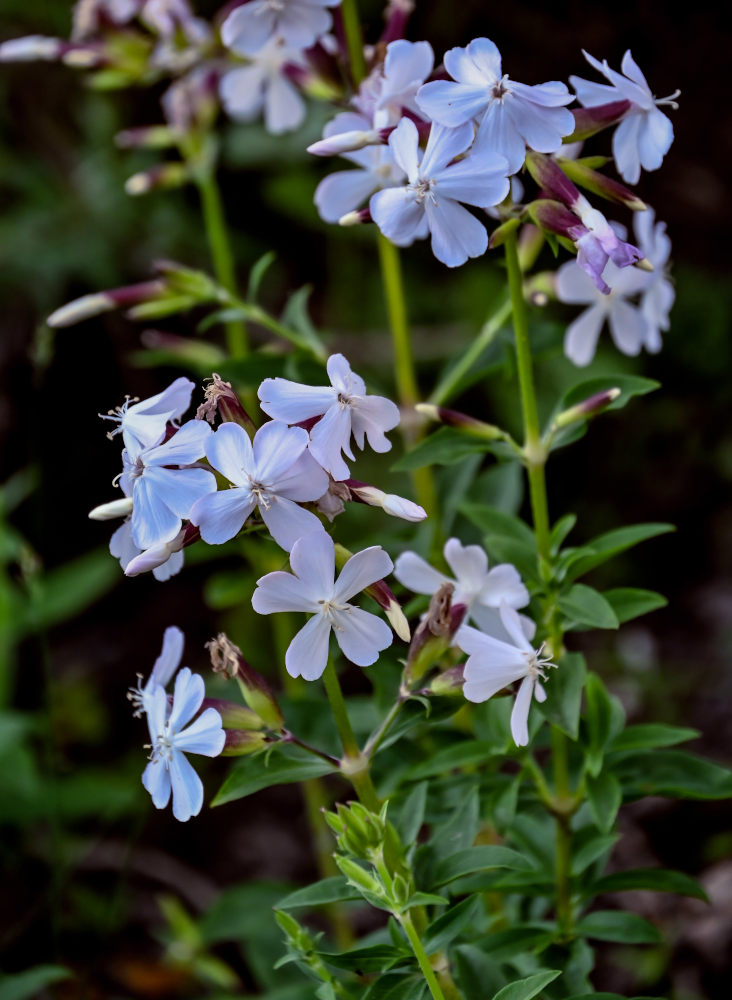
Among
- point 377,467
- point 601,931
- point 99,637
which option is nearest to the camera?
point 601,931

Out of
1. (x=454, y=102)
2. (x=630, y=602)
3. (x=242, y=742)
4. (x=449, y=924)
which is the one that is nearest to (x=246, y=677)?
(x=242, y=742)

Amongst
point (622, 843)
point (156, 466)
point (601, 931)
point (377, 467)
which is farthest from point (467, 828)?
point (377, 467)

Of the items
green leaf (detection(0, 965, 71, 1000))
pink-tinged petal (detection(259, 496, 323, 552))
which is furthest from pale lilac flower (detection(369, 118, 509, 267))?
green leaf (detection(0, 965, 71, 1000))

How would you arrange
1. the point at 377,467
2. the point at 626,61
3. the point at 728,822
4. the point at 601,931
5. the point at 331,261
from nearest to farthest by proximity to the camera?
the point at 626,61, the point at 601,931, the point at 728,822, the point at 377,467, the point at 331,261

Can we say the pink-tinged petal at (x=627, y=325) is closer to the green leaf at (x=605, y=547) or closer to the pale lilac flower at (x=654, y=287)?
the pale lilac flower at (x=654, y=287)

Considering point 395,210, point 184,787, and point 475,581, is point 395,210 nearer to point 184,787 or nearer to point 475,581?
point 475,581

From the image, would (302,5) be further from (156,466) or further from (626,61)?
(156,466)

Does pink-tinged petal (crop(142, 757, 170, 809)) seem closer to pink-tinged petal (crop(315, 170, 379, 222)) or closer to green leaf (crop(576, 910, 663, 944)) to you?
green leaf (crop(576, 910, 663, 944))
